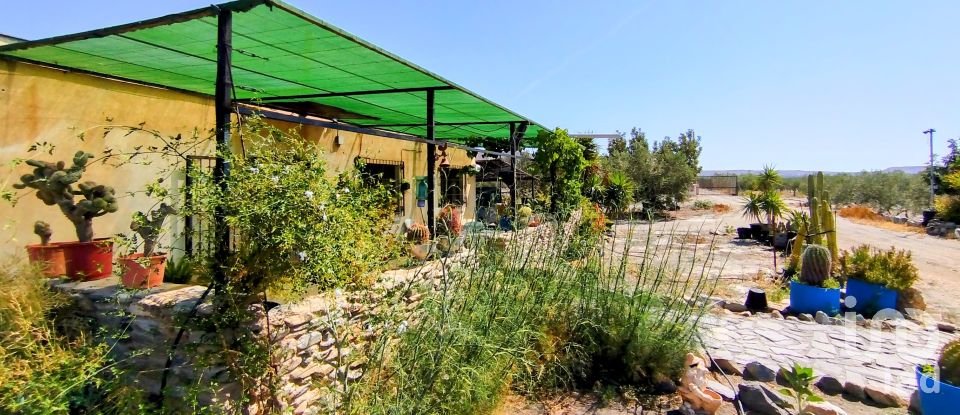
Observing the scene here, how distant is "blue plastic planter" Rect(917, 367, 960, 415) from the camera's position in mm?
2658

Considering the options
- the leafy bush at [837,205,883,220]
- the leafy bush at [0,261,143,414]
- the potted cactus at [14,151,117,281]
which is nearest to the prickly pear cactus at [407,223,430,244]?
the potted cactus at [14,151,117,281]

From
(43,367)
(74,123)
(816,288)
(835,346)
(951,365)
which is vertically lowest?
(835,346)

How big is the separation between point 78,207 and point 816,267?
7.27 m

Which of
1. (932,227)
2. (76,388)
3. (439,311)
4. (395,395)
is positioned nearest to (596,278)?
(439,311)

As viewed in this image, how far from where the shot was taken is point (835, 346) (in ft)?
15.0

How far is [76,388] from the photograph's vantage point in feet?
6.32

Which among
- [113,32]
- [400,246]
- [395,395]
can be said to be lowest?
[395,395]

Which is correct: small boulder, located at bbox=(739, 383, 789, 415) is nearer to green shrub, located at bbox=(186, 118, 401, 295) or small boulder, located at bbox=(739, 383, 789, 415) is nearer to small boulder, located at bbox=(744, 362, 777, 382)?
small boulder, located at bbox=(744, 362, 777, 382)

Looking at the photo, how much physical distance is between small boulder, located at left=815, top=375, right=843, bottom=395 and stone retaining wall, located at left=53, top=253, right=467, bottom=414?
3452 mm

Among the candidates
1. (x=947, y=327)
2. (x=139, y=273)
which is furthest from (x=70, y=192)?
(x=947, y=327)

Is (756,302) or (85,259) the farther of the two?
(756,302)

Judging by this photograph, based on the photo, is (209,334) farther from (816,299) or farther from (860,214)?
(860,214)

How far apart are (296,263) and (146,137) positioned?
12.2 feet

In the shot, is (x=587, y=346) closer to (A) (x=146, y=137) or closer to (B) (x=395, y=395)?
(B) (x=395, y=395)
